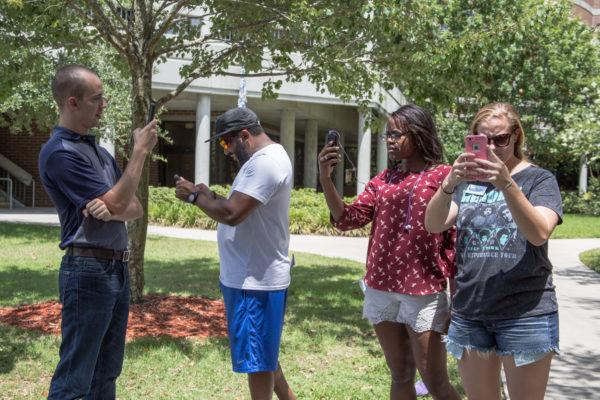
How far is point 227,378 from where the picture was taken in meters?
4.93

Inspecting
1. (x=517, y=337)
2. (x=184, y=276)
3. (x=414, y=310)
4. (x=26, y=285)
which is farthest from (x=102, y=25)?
(x=517, y=337)

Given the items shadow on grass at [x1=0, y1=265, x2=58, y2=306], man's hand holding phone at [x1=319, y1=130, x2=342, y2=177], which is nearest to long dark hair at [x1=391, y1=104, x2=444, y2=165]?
man's hand holding phone at [x1=319, y1=130, x2=342, y2=177]

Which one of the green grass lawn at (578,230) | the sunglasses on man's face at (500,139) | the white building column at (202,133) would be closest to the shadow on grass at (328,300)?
the sunglasses on man's face at (500,139)

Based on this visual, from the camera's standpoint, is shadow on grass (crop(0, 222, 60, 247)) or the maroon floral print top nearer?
the maroon floral print top

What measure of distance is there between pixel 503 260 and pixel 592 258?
1146cm

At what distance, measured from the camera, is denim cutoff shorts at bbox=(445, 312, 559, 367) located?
8.86 feet

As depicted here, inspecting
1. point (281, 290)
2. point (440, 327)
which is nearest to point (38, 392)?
point (281, 290)

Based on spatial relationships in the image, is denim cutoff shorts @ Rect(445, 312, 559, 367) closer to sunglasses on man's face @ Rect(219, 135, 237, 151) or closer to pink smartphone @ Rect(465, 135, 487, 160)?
pink smartphone @ Rect(465, 135, 487, 160)

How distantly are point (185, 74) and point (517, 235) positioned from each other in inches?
222

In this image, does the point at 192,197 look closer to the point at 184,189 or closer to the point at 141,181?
the point at 184,189

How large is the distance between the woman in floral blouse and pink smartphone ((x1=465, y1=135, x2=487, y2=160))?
88cm

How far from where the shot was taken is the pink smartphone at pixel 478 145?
2412mm

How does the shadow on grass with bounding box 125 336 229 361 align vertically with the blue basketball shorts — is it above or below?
below

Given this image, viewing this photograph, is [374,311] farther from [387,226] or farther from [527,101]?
[527,101]
